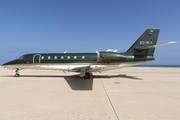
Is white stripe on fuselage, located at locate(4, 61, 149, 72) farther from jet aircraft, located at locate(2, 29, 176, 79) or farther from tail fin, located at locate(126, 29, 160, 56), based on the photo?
tail fin, located at locate(126, 29, 160, 56)

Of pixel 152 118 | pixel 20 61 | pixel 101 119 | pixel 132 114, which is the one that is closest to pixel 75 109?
pixel 101 119

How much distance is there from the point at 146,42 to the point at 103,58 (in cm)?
512

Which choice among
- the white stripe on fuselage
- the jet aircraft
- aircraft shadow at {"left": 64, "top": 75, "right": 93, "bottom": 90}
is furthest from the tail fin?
aircraft shadow at {"left": 64, "top": 75, "right": 93, "bottom": 90}

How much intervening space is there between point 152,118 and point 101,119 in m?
1.62

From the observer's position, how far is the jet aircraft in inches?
451

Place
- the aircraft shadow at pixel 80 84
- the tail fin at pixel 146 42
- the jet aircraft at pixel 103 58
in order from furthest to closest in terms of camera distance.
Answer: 1. the tail fin at pixel 146 42
2. the jet aircraft at pixel 103 58
3. the aircraft shadow at pixel 80 84

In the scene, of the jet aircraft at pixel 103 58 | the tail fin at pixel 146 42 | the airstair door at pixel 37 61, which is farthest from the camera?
the airstair door at pixel 37 61

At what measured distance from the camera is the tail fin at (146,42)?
1159 centimetres

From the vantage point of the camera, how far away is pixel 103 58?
11367 millimetres

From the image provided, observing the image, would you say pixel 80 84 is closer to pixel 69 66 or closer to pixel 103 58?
pixel 69 66

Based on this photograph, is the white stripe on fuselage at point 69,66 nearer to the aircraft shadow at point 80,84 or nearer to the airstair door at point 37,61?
the airstair door at point 37,61

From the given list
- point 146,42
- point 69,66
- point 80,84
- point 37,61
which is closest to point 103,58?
point 69,66

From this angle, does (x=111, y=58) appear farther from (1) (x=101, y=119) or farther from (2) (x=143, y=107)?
(1) (x=101, y=119)

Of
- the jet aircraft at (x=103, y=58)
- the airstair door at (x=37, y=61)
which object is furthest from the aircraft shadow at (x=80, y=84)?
the airstair door at (x=37, y=61)
